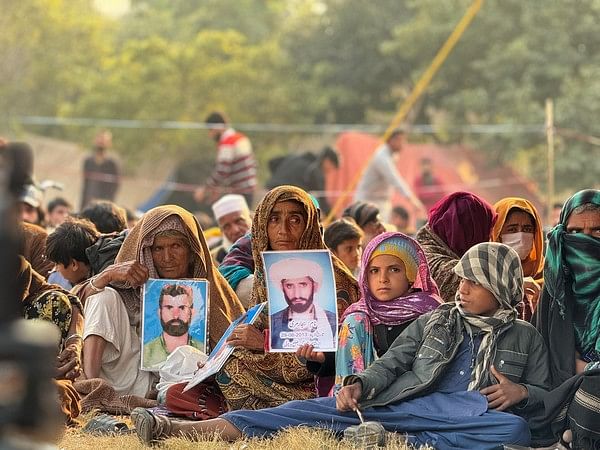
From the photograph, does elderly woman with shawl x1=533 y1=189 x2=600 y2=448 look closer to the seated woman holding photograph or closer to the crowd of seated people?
the crowd of seated people

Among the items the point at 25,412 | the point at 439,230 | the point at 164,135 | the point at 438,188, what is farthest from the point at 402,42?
the point at 25,412

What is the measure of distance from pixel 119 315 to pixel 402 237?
1.85m

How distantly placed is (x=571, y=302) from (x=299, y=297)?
1311 mm

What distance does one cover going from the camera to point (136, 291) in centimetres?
823

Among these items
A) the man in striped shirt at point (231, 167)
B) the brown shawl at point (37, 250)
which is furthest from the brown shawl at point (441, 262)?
the man in striped shirt at point (231, 167)

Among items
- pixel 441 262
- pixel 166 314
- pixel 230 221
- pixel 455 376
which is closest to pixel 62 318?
pixel 166 314

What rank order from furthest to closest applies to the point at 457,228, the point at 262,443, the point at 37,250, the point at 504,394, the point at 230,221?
the point at 230,221, the point at 37,250, the point at 457,228, the point at 262,443, the point at 504,394

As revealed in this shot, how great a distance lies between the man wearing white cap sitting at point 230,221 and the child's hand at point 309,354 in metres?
3.39

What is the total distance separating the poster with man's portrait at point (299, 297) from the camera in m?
7.10

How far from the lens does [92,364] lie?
8078 mm

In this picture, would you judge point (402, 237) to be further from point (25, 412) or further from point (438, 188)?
point (438, 188)

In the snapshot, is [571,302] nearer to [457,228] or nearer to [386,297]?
[386,297]

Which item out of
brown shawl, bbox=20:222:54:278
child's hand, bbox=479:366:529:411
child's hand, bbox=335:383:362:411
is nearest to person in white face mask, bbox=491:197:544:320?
child's hand, bbox=479:366:529:411

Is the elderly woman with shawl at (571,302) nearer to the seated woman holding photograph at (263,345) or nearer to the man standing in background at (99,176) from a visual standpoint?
the seated woman holding photograph at (263,345)
